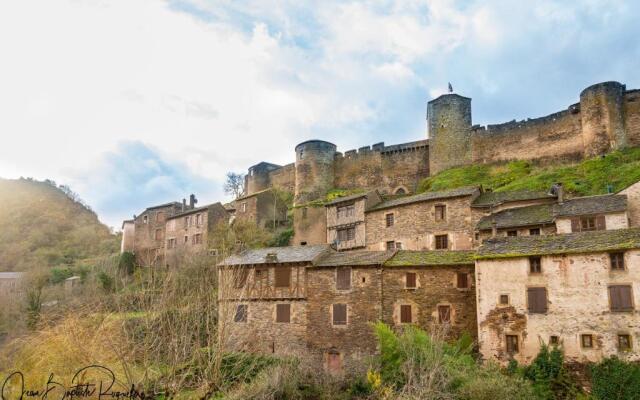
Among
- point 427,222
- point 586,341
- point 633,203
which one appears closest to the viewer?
point 586,341

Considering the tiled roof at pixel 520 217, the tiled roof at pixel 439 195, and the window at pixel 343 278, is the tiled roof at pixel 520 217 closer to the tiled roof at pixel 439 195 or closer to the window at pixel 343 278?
the tiled roof at pixel 439 195

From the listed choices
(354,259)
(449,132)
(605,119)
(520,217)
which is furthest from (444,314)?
(449,132)

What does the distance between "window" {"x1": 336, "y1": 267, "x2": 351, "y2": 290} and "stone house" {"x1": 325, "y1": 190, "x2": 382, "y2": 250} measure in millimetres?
9520

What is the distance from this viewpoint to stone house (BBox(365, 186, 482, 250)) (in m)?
30.3

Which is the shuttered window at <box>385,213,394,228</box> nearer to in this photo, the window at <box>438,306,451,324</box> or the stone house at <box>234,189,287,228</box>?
the window at <box>438,306,451,324</box>

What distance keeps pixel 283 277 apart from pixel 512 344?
40.7ft

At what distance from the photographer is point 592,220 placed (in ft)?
78.5

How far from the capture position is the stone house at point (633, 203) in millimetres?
24375

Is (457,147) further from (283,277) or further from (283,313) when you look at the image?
(283,313)

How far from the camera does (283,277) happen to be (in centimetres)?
2708

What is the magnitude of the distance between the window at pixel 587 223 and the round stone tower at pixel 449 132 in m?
22.9

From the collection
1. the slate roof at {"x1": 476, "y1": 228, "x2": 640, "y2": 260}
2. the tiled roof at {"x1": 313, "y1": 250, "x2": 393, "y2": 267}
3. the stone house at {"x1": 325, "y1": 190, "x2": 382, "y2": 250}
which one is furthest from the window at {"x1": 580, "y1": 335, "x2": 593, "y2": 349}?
the stone house at {"x1": 325, "y1": 190, "x2": 382, "y2": 250}

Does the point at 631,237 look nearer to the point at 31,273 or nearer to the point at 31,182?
the point at 31,273

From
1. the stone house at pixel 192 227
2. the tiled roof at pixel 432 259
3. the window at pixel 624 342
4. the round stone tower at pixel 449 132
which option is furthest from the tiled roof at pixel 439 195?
the stone house at pixel 192 227
